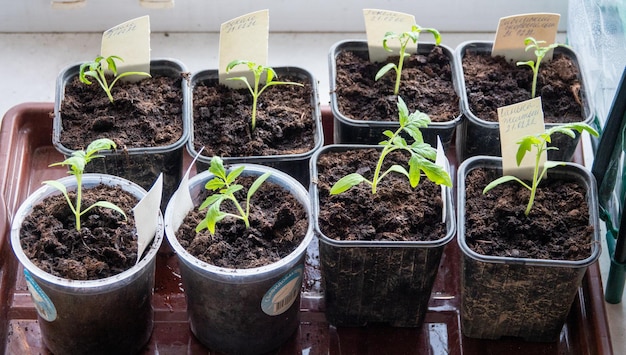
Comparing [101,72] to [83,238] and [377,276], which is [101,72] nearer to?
[83,238]

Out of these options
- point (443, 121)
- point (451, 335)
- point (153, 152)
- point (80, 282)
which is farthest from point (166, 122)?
point (451, 335)

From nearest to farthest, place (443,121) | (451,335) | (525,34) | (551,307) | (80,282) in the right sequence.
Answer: (80,282) → (551,307) → (451,335) → (443,121) → (525,34)

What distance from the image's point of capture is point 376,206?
160 cm

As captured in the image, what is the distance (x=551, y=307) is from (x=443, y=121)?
49 cm

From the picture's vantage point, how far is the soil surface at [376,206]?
155cm

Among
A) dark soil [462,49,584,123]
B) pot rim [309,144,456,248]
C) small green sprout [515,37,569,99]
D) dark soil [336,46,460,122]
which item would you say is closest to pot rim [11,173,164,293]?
pot rim [309,144,456,248]

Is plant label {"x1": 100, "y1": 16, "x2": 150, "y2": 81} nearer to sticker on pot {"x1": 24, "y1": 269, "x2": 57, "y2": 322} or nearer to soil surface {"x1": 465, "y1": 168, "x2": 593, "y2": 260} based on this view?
sticker on pot {"x1": 24, "y1": 269, "x2": 57, "y2": 322}

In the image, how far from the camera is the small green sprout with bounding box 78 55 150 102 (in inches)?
70.4

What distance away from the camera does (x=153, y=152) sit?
172 centimetres

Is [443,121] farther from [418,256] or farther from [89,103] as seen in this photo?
[89,103]

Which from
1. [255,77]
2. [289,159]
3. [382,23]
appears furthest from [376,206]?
[382,23]

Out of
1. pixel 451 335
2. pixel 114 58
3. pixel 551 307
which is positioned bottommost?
pixel 451 335

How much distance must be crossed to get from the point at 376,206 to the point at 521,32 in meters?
0.66

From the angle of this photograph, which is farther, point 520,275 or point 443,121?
point 443,121
